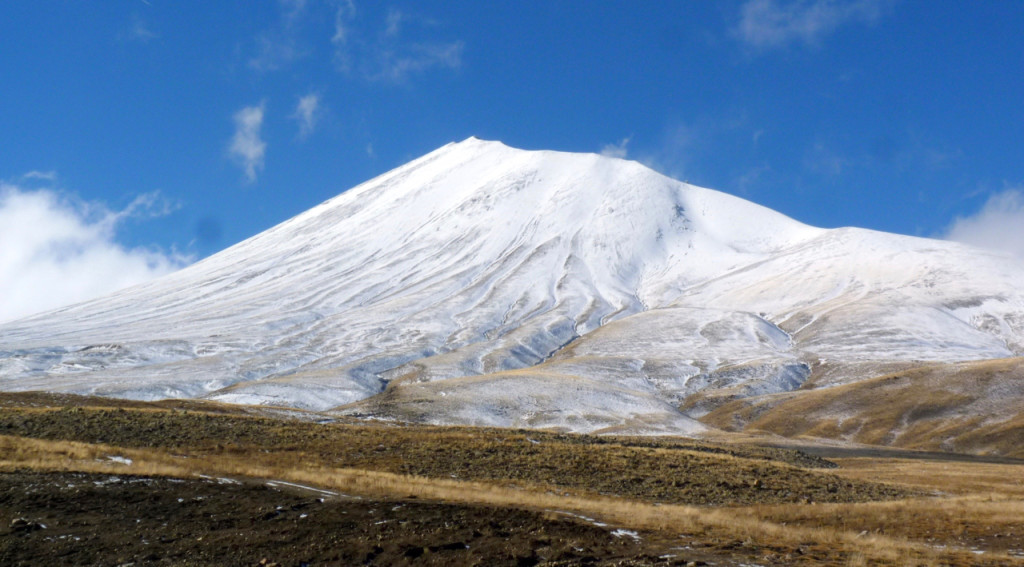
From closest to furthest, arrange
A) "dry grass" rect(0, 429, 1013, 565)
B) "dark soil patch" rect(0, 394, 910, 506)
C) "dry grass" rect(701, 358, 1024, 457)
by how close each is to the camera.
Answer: "dry grass" rect(0, 429, 1013, 565) → "dark soil patch" rect(0, 394, 910, 506) → "dry grass" rect(701, 358, 1024, 457)

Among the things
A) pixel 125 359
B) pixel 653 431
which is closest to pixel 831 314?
pixel 653 431

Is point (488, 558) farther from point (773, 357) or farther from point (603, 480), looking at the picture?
point (773, 357)

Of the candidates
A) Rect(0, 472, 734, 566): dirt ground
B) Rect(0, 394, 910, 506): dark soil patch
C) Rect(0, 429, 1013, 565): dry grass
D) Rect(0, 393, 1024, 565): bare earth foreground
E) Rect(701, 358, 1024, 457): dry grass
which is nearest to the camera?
Rect(0, 472, 734, 566): dirt ground

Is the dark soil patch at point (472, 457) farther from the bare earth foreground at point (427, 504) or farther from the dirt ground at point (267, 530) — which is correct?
the dirt ground at point (267, 530)

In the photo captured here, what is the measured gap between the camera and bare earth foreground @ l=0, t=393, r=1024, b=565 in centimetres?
1642

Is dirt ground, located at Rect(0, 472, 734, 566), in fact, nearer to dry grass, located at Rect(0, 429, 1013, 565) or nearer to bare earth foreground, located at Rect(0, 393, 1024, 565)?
bare earth foreground, located at Rect(0, 393, 1024, 565)

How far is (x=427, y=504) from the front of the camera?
20656mm

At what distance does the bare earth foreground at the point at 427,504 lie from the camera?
16422 millimetres

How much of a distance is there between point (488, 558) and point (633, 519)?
20.5ft

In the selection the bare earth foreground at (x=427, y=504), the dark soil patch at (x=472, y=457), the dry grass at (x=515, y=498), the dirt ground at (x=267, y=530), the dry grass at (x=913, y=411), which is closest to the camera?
the dirt ground at (x=267, y=530)

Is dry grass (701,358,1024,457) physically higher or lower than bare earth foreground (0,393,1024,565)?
higher

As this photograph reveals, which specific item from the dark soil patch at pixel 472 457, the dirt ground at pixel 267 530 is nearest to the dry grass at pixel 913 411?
the dark soil patch at pixel 472 457

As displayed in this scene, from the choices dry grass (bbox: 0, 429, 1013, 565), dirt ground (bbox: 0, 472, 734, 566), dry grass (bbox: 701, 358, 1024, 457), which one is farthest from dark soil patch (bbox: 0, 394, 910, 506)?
dry grass (bbox: 701, 358, 1024, 457)

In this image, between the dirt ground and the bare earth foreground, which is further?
the bare earth foreground
